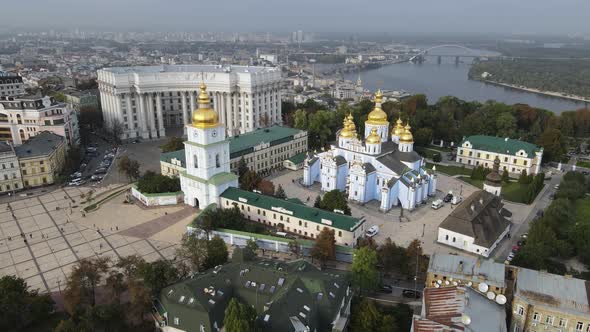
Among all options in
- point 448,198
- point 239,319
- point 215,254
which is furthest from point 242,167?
point 239,319

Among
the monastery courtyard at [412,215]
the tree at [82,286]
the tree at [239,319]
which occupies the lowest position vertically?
the monastery courtyard at [412,215]

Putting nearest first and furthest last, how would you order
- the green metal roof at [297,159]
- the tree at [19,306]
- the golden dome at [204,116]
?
the tree at [19,306]
the golden dome at [204,116]
the green metal roof at [297,159]

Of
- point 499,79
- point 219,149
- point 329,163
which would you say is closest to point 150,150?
point 219,149

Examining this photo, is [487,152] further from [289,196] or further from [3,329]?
[3,329]

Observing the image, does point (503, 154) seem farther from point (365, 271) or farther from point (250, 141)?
point (365, 271)

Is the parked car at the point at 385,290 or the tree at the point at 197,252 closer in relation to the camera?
the tree at the point at 197,252

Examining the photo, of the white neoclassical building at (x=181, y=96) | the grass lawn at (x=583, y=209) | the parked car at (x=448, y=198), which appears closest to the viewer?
the grass lawn at (x=583, y=209)

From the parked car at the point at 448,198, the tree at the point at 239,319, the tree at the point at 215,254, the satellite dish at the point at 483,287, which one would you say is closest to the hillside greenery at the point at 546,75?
the parked car at the point at 448,198

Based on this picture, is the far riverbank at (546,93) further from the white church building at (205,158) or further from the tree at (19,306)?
the tree at (19,306)
